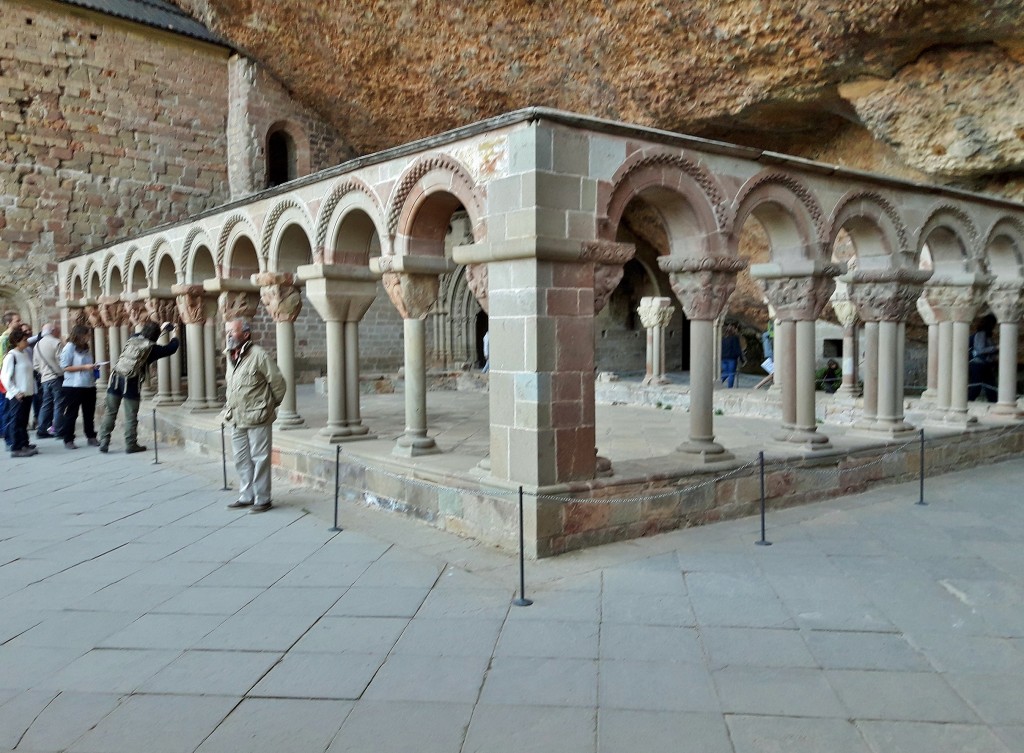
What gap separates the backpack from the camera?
895 cm

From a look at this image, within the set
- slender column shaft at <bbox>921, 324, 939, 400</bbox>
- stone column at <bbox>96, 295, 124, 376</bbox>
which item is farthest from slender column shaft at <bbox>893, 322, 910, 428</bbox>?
stone column at <bbox>96, 295, 124, 376</bbox>

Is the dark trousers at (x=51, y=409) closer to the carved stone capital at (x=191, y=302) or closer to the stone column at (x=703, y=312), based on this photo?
the carved stone capital at (x=191, y=302)

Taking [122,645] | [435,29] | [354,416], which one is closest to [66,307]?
[435,29]

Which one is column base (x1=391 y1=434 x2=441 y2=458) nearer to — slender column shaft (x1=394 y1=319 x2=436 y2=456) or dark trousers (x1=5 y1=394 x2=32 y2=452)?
slender column shaft (x1=394 y1=319 x2=436 y2=456)

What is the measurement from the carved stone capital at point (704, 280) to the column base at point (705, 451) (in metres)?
1.01

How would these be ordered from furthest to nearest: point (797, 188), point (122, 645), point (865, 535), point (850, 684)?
point (797, 188) → point (865, 535) → point (122, 645) → point (850, 684)

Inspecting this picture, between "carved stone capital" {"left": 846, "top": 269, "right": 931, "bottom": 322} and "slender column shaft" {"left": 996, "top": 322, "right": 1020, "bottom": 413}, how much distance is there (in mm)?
2167

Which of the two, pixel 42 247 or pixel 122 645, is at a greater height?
pixel 42 247

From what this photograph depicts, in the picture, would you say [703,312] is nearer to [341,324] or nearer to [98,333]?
[341,324]

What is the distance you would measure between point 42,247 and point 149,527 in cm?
1087

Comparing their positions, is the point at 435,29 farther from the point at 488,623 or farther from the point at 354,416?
the point at 488,623

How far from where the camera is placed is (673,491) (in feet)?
17.8

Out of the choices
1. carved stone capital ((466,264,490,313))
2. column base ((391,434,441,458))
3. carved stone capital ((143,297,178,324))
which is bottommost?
column base ((391,434,441,458))

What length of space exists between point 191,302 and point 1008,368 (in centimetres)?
1038
